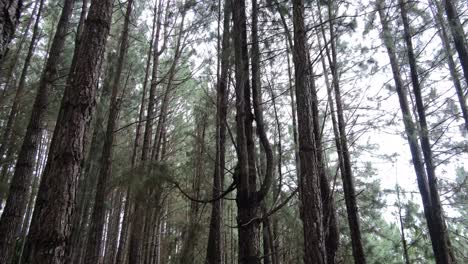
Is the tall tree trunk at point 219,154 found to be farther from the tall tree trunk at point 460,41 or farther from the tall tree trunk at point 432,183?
the tall tree trunk at point 460,41

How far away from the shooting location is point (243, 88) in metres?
3.86

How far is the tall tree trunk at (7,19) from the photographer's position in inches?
44.9

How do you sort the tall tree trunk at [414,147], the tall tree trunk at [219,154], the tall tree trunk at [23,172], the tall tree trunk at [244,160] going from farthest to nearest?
the tall tree trunk at [414,147] → the tall tree trunk at [219,154] → the tall tree trunk at [23,172] → the tall tree trunk at [244,160]

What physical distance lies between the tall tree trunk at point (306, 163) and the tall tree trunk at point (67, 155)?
209 centimetres

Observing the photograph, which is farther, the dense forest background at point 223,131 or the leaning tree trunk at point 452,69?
the leaning tree trunk at point 452,69

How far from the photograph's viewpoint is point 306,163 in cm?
376

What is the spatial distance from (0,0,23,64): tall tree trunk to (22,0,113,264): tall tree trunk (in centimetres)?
195

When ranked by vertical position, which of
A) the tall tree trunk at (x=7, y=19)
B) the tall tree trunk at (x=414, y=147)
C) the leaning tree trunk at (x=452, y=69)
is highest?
the leaning tree trunk at (x=452, y=69)

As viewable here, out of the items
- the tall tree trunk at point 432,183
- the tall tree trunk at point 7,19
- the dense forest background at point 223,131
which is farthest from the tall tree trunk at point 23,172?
the tall tree trunk at point 432,183

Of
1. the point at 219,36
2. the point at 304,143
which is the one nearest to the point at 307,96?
the point at 304,143

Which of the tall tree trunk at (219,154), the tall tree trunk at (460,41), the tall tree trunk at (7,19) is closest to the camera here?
the tall tree trunk at (7,19)

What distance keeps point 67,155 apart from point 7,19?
2032mm

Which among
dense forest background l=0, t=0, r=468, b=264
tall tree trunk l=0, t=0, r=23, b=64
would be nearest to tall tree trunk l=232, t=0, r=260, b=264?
dense forest background l=0, t=0, r=468, b=264

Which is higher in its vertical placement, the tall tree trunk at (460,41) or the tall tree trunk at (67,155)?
the tall tree trunk at (460,41)
